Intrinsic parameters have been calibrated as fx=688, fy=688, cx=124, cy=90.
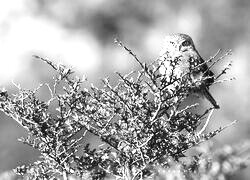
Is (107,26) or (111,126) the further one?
(107,26)

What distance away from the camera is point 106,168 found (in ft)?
17.6

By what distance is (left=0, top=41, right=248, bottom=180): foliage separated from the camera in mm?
5102

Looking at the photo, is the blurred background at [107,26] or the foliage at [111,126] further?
the blurred background at [107,26]

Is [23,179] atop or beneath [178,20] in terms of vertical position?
beneath

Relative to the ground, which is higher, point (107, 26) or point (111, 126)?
point (107, 26)

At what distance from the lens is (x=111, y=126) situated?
5.29 metres

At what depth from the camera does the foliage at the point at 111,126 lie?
5.10 meters

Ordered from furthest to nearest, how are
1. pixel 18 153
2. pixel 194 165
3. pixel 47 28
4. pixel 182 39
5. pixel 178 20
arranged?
1. pixel 47 28
2. pixel 178 20
3. pixel 18 153
4. pixel 182 39
5. pixel 194 165

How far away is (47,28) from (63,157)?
40887 mm

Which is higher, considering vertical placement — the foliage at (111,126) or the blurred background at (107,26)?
the blurred background at (107,26)

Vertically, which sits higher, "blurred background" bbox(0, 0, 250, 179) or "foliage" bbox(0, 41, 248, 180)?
"blurred background" bbox(0, 0, 250, 179)

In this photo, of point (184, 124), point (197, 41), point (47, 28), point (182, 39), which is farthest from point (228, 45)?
point (184, 124)

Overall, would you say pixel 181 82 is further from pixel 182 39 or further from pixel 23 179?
pixel 182 39

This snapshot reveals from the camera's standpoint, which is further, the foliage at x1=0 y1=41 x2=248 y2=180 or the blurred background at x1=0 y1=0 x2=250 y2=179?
the blurred background at x1=0 y1=0 x2=250 y2=179
